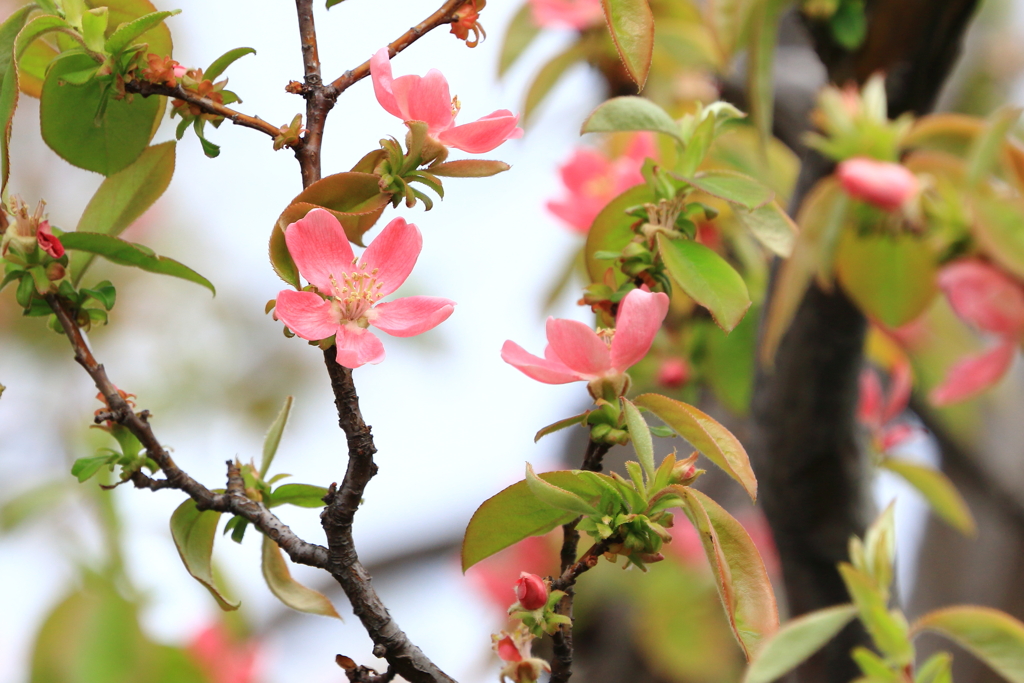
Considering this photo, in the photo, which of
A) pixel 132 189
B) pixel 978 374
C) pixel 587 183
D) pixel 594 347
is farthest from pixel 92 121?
pixel 978 374

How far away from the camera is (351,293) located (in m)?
0.34

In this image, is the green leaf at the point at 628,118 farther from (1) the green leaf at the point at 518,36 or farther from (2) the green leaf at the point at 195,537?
(1) the green leaf at the point at 518,36

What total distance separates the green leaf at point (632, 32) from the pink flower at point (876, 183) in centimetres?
43

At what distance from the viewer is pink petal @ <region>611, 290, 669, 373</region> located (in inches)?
14.3

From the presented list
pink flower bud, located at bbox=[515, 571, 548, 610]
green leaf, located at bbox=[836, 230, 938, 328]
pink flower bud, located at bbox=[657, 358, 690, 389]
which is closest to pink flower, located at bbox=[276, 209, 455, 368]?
pink flower bud, located at bbox=[515, 571, 548, 610]

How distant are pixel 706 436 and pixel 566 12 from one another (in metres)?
0.76

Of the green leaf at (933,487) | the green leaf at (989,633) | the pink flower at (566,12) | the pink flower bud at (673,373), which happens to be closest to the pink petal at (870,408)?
the green leaf at (933,487)

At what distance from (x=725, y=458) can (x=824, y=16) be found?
71 centimetres

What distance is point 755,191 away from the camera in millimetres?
437

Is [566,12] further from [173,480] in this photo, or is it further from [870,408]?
[173,480]

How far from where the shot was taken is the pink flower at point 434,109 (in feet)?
1.14

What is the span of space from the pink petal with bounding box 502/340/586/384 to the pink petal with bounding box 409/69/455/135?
10 centimetres

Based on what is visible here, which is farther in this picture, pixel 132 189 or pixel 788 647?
pixel 132 189

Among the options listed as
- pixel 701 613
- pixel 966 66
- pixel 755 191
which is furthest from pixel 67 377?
pixel 966 66
